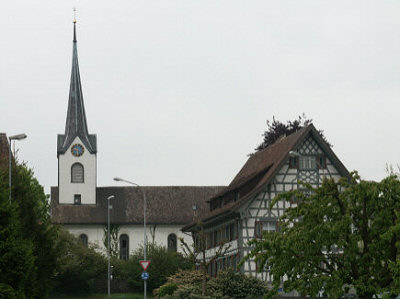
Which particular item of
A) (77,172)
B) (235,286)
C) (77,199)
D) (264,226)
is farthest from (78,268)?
(235,286)

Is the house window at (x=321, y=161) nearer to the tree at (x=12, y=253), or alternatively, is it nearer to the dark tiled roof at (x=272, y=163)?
the dark tiled roof at (x=272, y=163)

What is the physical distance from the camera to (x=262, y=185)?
5944 centimetres

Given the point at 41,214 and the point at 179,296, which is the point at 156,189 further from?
the point at 41,214

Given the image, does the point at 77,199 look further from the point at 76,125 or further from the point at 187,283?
the point at 187,283

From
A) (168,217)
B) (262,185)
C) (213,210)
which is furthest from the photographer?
(168,217)

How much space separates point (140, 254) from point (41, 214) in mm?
41736

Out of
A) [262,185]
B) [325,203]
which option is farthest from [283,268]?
[262,185]

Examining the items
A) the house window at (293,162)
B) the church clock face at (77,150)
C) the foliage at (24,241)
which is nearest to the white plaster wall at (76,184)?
the church clock face at (77,150)

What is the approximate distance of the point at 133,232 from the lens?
3826 inches

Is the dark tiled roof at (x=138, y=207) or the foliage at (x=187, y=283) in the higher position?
the dark tiled roof at (x=138, y=207)

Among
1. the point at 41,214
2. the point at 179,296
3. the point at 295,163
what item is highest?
the point at 295,163

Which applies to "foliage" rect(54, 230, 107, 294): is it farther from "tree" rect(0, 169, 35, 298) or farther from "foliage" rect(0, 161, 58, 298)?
"tree" rect(0, 169, 35, 298)

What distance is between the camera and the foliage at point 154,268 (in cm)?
7738

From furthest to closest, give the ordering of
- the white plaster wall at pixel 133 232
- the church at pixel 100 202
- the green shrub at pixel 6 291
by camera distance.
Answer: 1. the church at pixel 100 202
2. the white plaster wall at pixel 133 232
3. the green shrub at pixel 6 291
